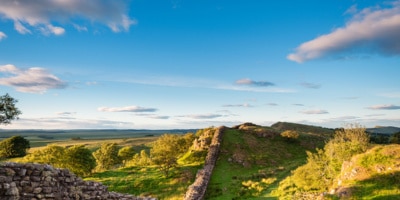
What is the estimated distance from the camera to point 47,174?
13.1 metres

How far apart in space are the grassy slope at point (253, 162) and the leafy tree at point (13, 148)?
79.1m

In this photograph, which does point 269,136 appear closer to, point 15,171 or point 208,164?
point 208,164

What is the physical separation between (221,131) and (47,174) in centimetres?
6173

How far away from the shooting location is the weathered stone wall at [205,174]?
3438 cm

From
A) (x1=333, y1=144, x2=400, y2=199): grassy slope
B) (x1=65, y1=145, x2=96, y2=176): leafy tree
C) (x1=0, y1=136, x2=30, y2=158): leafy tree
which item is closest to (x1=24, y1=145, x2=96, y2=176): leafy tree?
(x1=65, y1=145, x2=96, y2=176): leafy tree

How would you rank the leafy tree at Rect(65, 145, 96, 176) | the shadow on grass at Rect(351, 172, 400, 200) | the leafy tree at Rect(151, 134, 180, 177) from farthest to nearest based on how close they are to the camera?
the leafy tree at Rect(65, 145, 96, 176) → the leafy tree at Rect(151, 134, 180, 177) → the shadow on grass at Rect(351, 172, 400, 200)

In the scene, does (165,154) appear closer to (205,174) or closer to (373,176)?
(205,174)

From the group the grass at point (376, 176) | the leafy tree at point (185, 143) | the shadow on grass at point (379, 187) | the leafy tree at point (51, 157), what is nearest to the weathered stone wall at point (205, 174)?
the leafy tree at point (185, 143)

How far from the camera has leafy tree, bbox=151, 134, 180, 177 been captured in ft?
175

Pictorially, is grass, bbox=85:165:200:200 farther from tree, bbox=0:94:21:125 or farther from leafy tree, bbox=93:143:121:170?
leafy tree, bbox=93:143:121:170

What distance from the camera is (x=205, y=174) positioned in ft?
148

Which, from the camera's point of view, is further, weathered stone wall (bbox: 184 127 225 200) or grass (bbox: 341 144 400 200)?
weathered stone wall (bbox: 184 127 225 200)

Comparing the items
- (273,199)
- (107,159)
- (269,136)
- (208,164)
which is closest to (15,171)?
(273,199)

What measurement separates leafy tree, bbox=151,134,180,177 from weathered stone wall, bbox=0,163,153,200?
36931 mm
